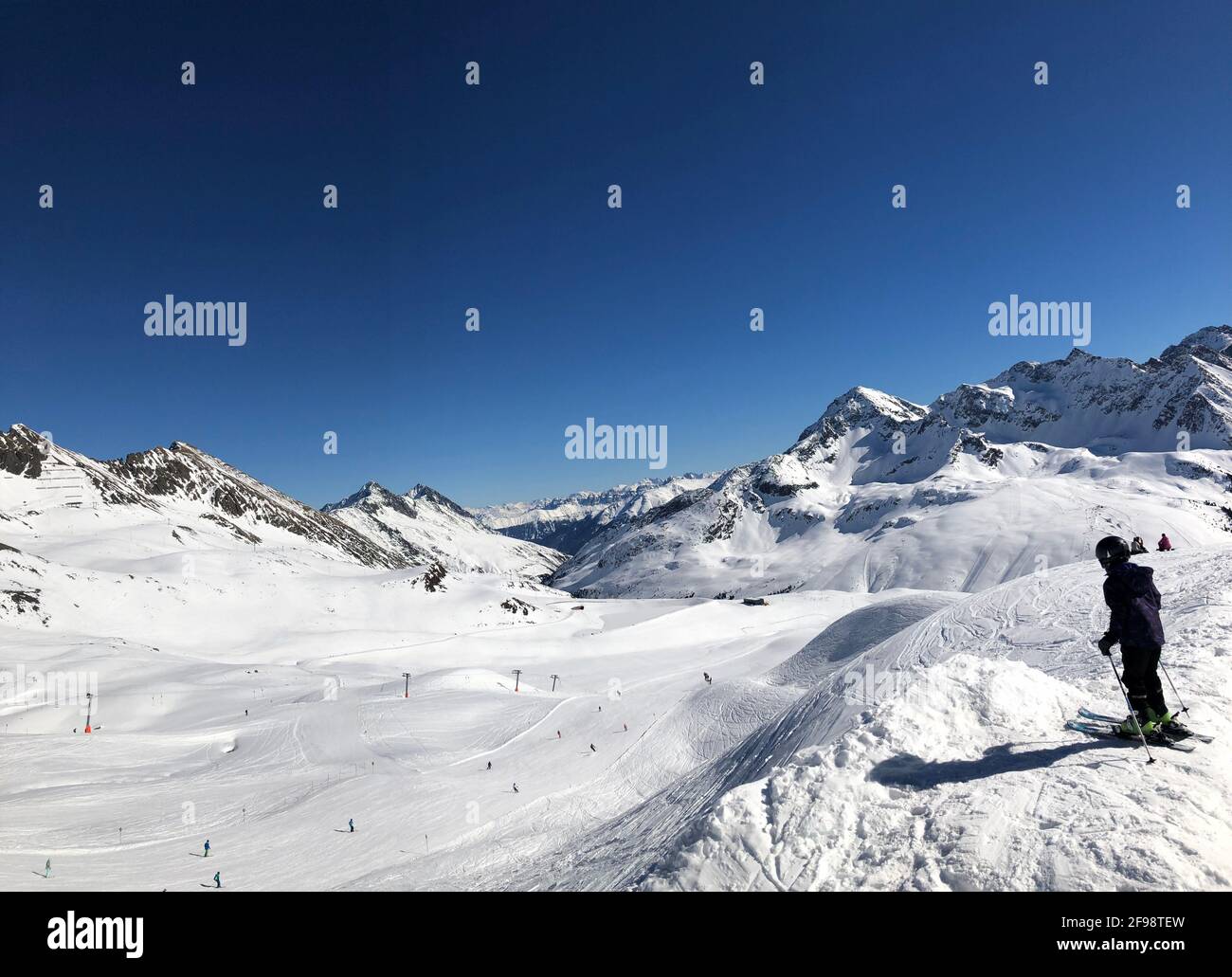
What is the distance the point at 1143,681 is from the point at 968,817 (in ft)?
11.1

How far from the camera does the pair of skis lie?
728 centimetres

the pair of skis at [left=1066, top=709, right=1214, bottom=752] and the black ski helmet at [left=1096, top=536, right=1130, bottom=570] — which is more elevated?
the black ski helmet at [left=1096, top=536, right=1130, bottom=570]

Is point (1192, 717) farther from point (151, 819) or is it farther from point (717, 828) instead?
point (151, 819)

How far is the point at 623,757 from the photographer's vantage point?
104 ft

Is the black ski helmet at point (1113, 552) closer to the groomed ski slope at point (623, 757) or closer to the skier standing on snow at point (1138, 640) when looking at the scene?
the skier standing on snow at point (1138, 640)

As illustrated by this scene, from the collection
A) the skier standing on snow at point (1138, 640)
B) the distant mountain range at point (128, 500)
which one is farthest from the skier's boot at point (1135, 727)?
the distant mountain range at point (128, 500)

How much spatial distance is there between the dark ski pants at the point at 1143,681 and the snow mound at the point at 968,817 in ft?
1.93

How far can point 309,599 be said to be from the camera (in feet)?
301

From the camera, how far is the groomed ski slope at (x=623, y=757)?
657cm

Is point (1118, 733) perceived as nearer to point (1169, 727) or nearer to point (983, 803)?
point (1169, 727)

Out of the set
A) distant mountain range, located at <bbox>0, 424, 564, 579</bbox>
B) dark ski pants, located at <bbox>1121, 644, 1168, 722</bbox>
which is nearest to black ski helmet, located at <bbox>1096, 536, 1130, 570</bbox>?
dark ski pants, located at <bbox>1121, 644, 1168, 722</bbox>

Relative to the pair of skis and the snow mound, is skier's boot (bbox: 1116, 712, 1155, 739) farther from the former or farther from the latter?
the snow mound

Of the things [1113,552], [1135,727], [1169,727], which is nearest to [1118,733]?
[1135,727]

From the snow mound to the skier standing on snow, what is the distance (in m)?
0.45
